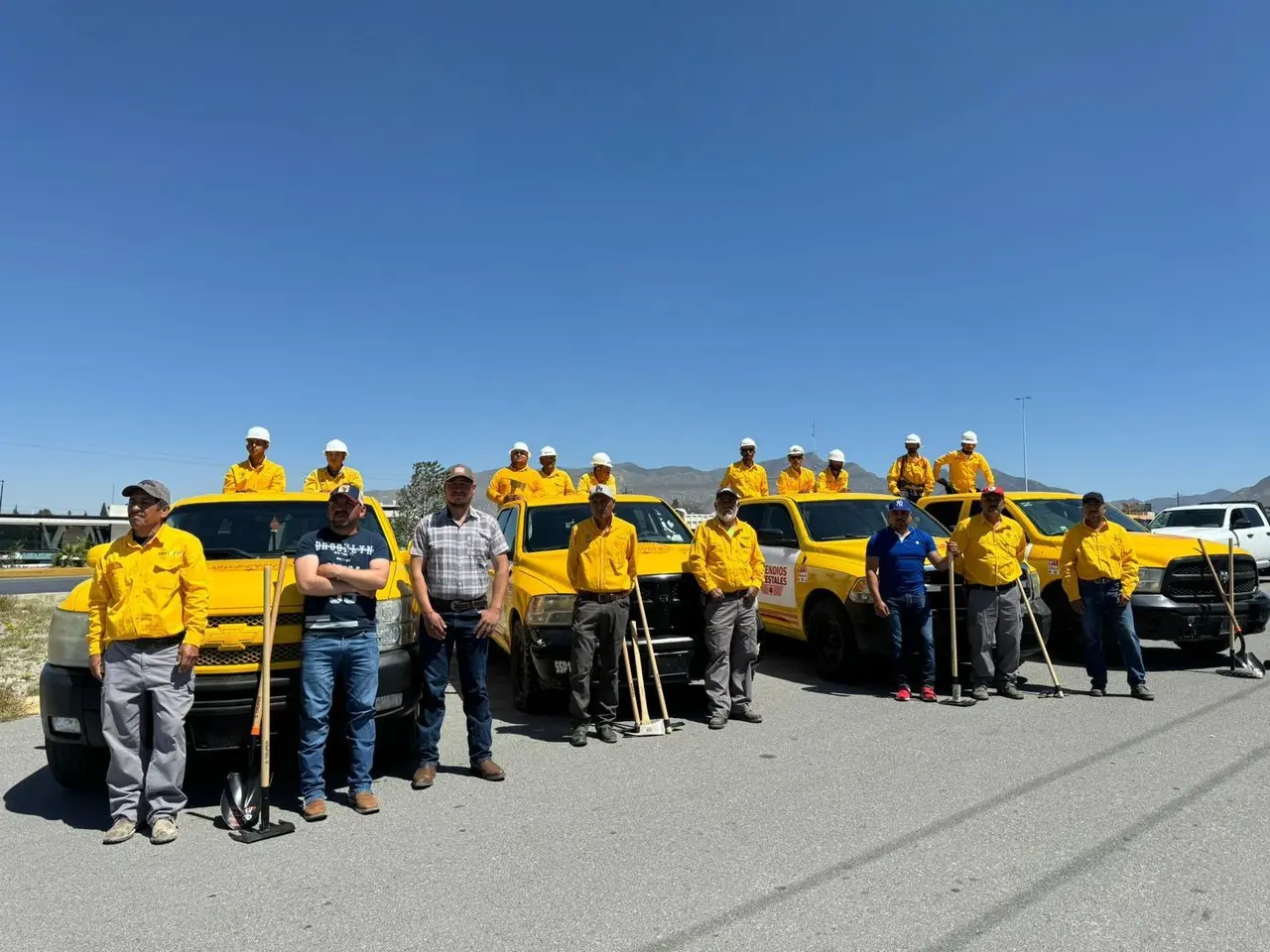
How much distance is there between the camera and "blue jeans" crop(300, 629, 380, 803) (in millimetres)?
4531

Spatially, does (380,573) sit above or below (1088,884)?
above

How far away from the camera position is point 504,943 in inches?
122

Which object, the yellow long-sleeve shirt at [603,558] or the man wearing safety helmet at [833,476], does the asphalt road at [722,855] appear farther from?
the man wearing safety helmet at [833,476]

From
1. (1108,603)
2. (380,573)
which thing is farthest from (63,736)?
(1108,603)

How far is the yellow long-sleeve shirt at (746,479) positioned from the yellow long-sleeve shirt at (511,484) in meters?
2.63

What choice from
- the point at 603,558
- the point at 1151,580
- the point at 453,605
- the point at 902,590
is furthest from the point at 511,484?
the point at 1151,580

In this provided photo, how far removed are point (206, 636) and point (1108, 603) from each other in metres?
7.02

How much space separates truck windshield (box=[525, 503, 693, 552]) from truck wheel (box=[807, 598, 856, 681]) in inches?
59.0

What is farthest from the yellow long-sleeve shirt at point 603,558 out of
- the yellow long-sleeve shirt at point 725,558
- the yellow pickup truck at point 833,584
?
the yellow pickup truck at point 833,584

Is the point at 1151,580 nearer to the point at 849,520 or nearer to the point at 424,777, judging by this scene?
the point at 849,520

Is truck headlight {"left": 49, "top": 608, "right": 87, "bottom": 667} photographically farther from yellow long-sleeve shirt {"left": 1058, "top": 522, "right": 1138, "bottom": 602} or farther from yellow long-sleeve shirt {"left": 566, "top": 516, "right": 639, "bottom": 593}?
yellow long-sleeve shirt {"left": 1058, "top": 522, "right": 1138, "bottom": 602}

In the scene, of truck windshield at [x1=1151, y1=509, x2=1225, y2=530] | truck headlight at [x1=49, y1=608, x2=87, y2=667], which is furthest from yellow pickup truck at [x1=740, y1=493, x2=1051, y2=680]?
truck windshield at [x1=1151, y1=509, x2=1225, y2=530]

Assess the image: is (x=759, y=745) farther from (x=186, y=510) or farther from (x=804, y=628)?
(x=186, y=510)

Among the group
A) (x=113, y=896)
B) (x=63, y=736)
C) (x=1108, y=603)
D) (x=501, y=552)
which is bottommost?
(x=113, y=896)
